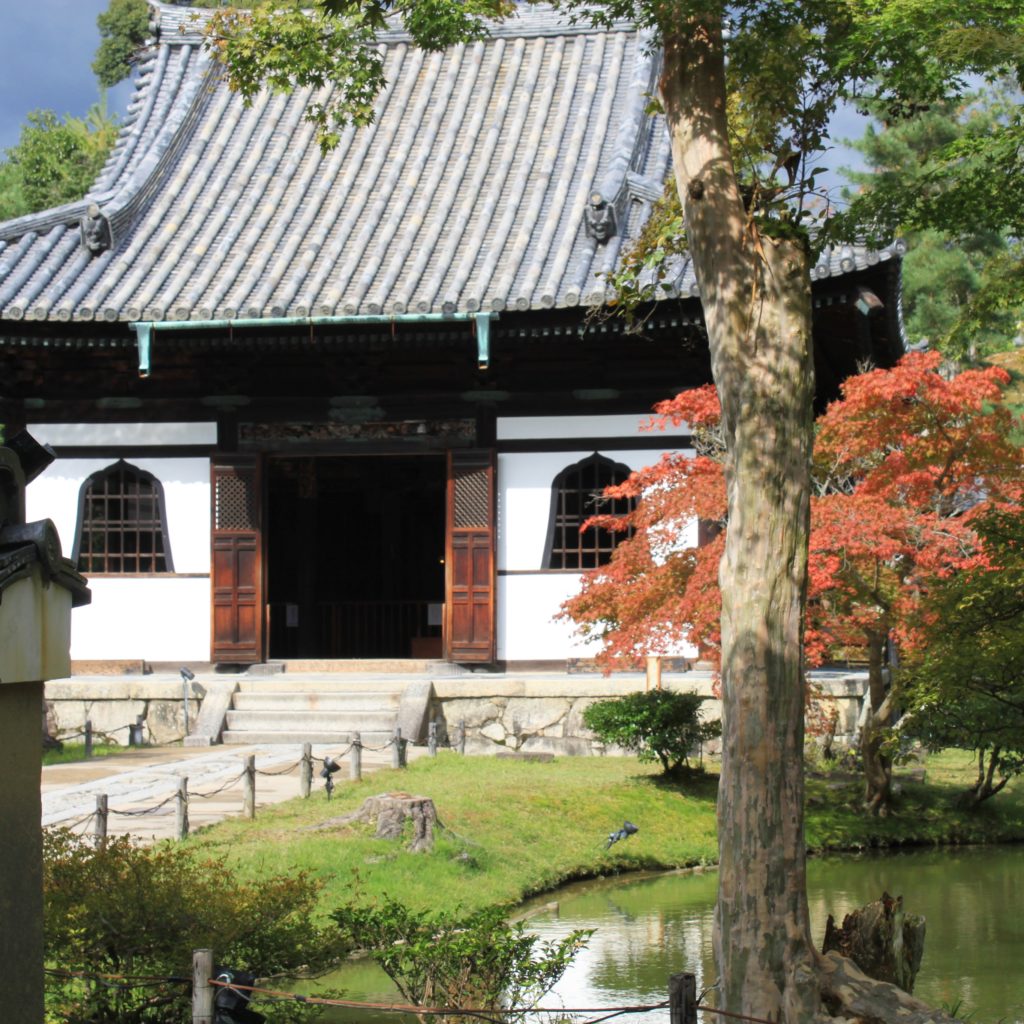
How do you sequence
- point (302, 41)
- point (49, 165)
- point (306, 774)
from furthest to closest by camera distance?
point (49, 165), point (306, 774), point (302, 41)

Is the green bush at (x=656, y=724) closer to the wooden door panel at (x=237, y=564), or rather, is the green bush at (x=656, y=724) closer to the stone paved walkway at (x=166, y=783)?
the stone paved walkway at (x=166, y=783)

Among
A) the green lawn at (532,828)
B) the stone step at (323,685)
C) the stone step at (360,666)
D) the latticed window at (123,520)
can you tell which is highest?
the latticed window at (123,520)

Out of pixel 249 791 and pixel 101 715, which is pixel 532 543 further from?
pixel 249 791

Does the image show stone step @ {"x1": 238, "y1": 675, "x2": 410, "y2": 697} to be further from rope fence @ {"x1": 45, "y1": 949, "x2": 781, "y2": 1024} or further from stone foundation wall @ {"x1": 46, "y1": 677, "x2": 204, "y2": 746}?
rope fence @ {"x1": 45, "y1": 949, "x2": 781, "y2": 1024}

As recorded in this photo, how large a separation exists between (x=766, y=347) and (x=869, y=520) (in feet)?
21.9

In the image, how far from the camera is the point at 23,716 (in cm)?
570

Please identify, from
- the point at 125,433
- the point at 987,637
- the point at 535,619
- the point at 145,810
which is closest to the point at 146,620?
the point at 125,433

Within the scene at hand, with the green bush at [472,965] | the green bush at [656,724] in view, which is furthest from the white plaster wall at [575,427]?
the green bush at [472,965]

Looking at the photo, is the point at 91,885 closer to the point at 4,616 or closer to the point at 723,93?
the point at 4,616

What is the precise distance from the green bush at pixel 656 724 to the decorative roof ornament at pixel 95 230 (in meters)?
10.2

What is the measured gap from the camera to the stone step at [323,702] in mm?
19031

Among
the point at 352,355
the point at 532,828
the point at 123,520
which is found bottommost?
the point at 532,828

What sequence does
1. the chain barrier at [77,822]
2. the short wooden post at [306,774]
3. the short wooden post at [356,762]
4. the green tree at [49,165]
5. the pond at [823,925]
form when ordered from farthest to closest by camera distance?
the green tree at [49,165] < the short wooden post at [356,762] < the short wooden post at [306,774] < the chain barrier at [77,822] < the pond at [823,925]

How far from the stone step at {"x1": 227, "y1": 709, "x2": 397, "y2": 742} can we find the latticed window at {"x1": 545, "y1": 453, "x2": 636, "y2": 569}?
325 cm
